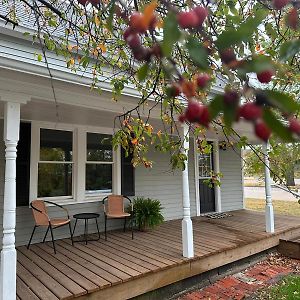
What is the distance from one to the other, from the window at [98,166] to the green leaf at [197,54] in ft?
16.5

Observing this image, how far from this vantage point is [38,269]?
3.52m

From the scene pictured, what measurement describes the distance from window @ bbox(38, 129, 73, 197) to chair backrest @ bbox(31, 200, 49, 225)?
0.39m

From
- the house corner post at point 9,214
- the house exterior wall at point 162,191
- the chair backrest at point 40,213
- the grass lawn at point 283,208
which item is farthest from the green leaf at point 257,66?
the grass lawn at point 283,208

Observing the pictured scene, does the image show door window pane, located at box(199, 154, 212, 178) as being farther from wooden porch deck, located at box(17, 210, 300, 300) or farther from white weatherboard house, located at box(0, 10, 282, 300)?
wooden porch deck, located at box(17, 210, 300, 300)

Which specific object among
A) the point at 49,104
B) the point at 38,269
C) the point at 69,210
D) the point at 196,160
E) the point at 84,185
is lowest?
the point at 38,269

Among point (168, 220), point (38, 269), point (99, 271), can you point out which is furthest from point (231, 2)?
point (168, 220)

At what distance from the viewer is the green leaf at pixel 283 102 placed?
0.41 m

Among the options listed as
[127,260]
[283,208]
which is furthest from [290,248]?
[283,208]

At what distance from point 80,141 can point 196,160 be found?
3329 millimetres

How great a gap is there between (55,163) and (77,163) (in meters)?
0.40

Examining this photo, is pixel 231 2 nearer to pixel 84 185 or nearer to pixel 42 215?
pixel 42 215

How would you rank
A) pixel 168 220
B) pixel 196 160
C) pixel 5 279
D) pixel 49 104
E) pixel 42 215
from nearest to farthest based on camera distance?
pixel 5 279
pixel 49 104
pixel 42 215
pixel 168 220
pixel 196 160

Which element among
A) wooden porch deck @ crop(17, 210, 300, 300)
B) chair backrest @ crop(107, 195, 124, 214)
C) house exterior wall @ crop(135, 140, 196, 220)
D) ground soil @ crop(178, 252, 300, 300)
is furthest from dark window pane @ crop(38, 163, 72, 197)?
ground soil @ crop(178, 252, 300, 300)

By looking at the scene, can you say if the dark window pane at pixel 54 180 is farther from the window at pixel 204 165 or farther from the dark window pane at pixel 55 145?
the window at pixel 204 165
